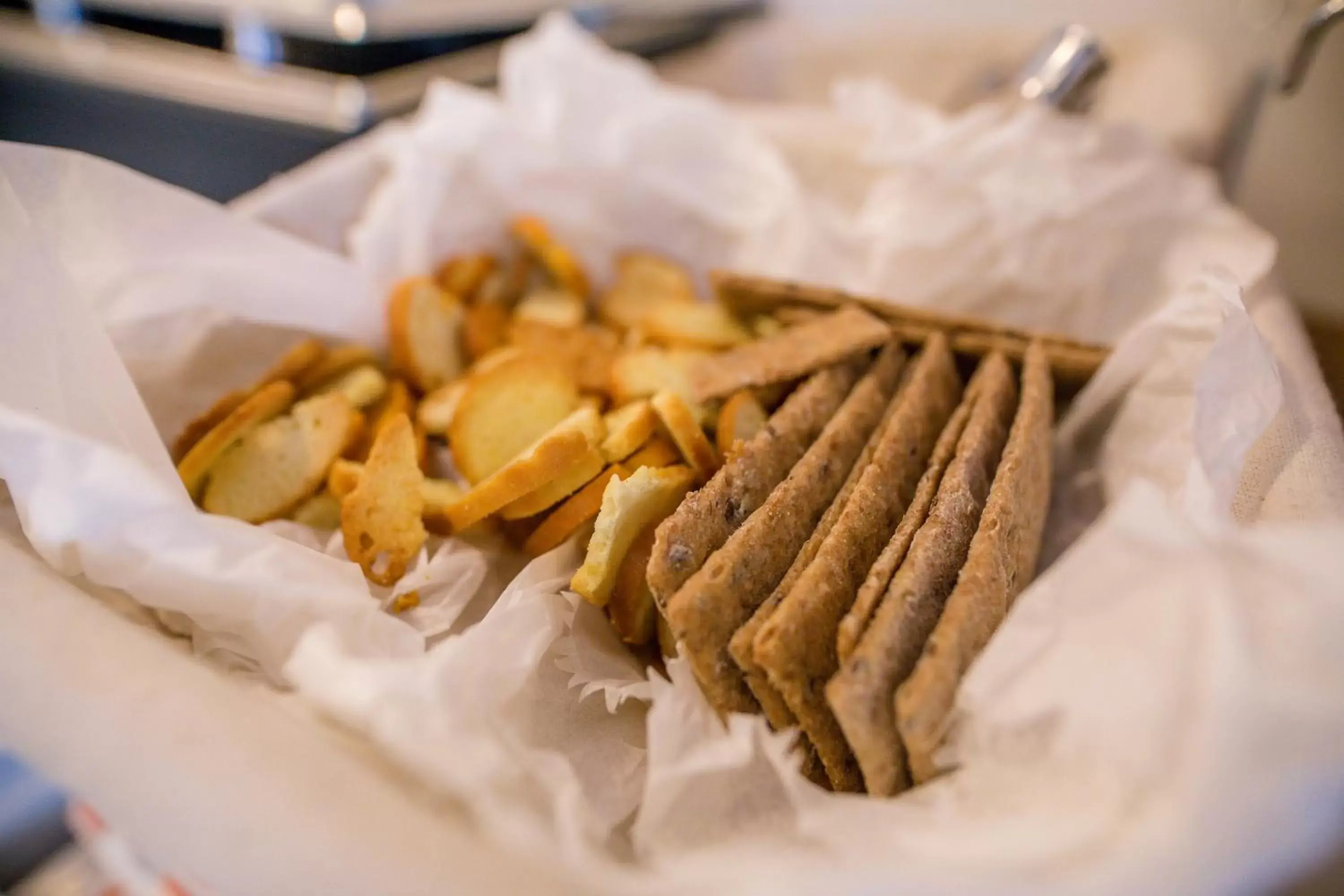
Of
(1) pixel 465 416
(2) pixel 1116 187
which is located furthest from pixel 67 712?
(2) pixel 1116 187

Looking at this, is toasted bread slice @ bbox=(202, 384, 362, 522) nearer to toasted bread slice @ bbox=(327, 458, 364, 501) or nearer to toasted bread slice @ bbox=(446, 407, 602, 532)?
toasted bread slice @ bbox=(327, 458, 364, 501)

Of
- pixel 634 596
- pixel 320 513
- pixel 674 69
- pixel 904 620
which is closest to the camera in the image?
pixel 904 620

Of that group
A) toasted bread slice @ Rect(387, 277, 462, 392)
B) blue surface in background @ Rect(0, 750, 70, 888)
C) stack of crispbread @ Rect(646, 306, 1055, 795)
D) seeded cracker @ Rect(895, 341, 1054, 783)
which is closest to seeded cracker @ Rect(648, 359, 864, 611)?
stack of crispbread @ Rect(646, 306, 1055, 795)

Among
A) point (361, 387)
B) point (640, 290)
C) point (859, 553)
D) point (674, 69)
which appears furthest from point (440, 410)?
point (674, 69)

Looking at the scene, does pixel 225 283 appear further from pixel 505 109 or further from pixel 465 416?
pixel 505 109

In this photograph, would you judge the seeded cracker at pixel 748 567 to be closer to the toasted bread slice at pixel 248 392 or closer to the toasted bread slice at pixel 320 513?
the toasted bread slice at pixel 320 513

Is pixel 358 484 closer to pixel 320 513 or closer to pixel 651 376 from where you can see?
pixel 320 513

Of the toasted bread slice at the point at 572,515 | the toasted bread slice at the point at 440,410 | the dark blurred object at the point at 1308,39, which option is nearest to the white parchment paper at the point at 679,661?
the toasted bread slice at the point at 572,515
